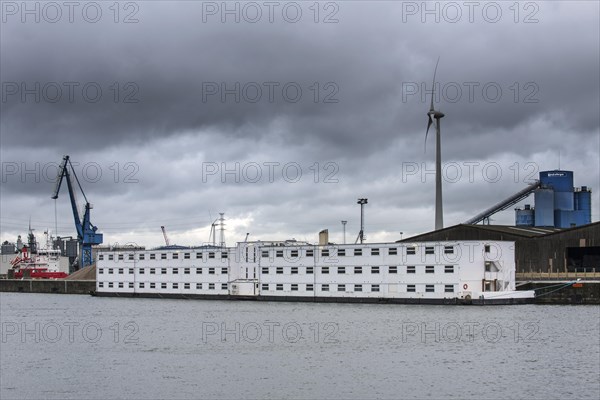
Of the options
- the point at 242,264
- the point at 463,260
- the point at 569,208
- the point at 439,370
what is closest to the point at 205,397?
the point at 439,370

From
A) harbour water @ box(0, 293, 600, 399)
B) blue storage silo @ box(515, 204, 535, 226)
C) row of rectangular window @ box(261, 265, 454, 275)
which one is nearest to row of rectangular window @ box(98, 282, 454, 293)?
row of rectangular window @ box(261, 265, 454, 275)

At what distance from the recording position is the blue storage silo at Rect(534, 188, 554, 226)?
10406 cm

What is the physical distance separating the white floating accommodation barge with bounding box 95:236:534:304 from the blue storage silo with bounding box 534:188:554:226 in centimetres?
3113

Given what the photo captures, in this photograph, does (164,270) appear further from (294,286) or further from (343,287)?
(343,287)

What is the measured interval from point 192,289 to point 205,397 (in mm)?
62967

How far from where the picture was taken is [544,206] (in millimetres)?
104125

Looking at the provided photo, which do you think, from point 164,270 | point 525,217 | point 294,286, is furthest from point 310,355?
point 525,217

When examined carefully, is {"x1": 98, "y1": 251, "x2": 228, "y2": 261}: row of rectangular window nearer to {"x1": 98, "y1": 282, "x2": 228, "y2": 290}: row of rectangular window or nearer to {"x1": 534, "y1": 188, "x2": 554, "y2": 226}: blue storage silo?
{"x1": 98, "y1": 282, "x2": 228, "y2": 290}: row of rectangular window

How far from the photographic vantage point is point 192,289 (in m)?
92.8

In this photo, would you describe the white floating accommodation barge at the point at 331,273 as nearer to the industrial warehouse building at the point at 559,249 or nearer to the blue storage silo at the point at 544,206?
the industrial warehouse building at the point at 559,249

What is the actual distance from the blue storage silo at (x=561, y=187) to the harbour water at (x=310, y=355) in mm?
40741

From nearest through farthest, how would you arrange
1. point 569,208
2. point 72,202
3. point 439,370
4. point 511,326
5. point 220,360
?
1. point 439,370
2. point 220,360
3. point 511,326
4. point 569,208
5. point 72,202

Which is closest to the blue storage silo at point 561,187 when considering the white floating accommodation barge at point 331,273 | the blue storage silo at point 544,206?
the blue storage silo at point 544,206

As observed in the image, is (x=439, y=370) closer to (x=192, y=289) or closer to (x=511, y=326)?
(x=511, y=326)
